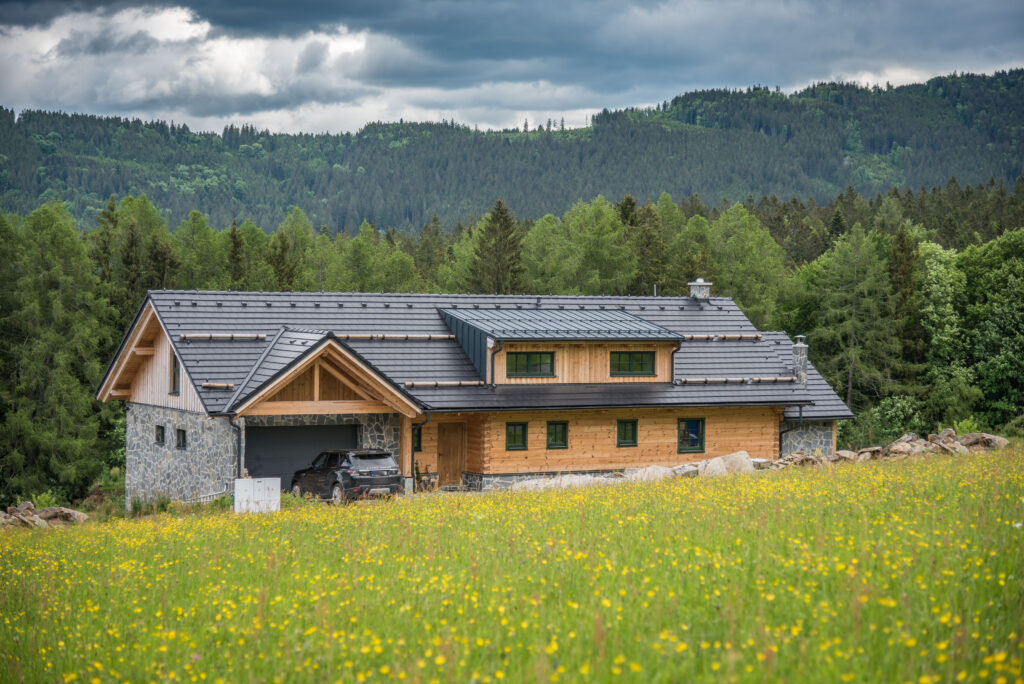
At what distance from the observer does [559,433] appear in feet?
103

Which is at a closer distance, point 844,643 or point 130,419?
point 844,643

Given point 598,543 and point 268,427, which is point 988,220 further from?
point 598,543

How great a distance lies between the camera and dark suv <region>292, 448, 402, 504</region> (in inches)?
941

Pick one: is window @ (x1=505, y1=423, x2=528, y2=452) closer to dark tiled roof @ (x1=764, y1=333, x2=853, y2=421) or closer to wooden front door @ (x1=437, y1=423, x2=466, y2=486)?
wooden front door @ (x1=437, y1=423, x2=466, y2=486)

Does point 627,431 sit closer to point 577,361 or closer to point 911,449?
point 577,361

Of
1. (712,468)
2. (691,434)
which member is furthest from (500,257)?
(712,468)

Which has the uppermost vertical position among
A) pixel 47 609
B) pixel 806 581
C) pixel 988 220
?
pixel 988 220

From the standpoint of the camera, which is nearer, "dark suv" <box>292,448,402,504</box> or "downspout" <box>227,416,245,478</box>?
"dark suv" <box>292,448,402,504</box>

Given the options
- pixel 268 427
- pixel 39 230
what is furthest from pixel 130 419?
pixel 39 230

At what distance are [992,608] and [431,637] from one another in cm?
500

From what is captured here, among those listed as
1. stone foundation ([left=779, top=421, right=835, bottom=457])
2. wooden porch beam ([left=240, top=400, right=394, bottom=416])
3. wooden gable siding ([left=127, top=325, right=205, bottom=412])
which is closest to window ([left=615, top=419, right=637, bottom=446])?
stone foundation ([left=779, top=421, right=835, bottom=457])

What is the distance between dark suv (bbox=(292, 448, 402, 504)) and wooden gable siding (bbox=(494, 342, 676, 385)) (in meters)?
6.92

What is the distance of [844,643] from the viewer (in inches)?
313

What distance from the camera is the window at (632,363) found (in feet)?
106
